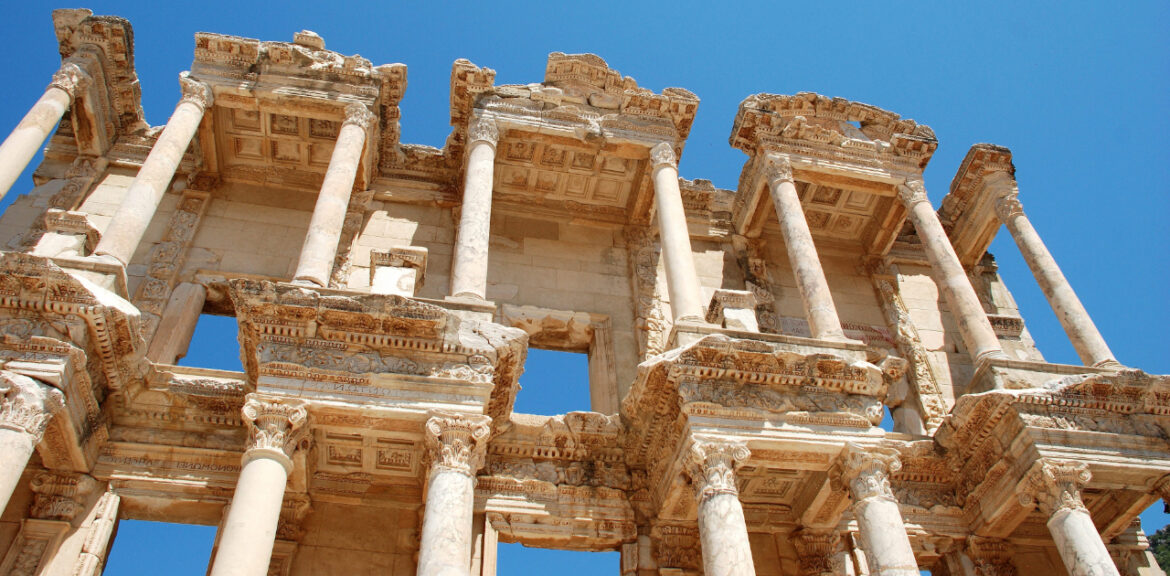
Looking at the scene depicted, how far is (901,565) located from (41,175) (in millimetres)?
15234

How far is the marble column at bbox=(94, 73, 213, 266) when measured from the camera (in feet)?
36.4

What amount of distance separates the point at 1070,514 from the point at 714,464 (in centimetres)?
440

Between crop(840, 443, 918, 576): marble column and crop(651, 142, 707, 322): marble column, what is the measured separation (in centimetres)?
281

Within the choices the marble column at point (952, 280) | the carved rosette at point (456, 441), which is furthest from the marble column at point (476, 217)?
the marble column at point (952, 280)

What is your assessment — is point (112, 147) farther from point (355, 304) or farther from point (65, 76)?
point (355, 304)

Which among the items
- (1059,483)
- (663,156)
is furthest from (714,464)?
(663,156)

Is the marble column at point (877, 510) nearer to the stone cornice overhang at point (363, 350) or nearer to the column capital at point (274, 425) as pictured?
the stone cornice overhang at point (363, 350)

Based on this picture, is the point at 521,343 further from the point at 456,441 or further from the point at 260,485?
the point at 260,485

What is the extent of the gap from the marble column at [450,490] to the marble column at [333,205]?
2796 mm

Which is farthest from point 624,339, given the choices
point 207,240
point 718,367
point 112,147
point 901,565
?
point 112,147

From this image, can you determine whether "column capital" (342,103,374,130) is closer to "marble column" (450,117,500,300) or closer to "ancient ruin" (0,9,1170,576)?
"ancient ruin" (0,9,1170,576)

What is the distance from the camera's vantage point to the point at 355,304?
33.6 ft

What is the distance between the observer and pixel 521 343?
1075cm

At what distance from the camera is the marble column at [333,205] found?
11180mm
